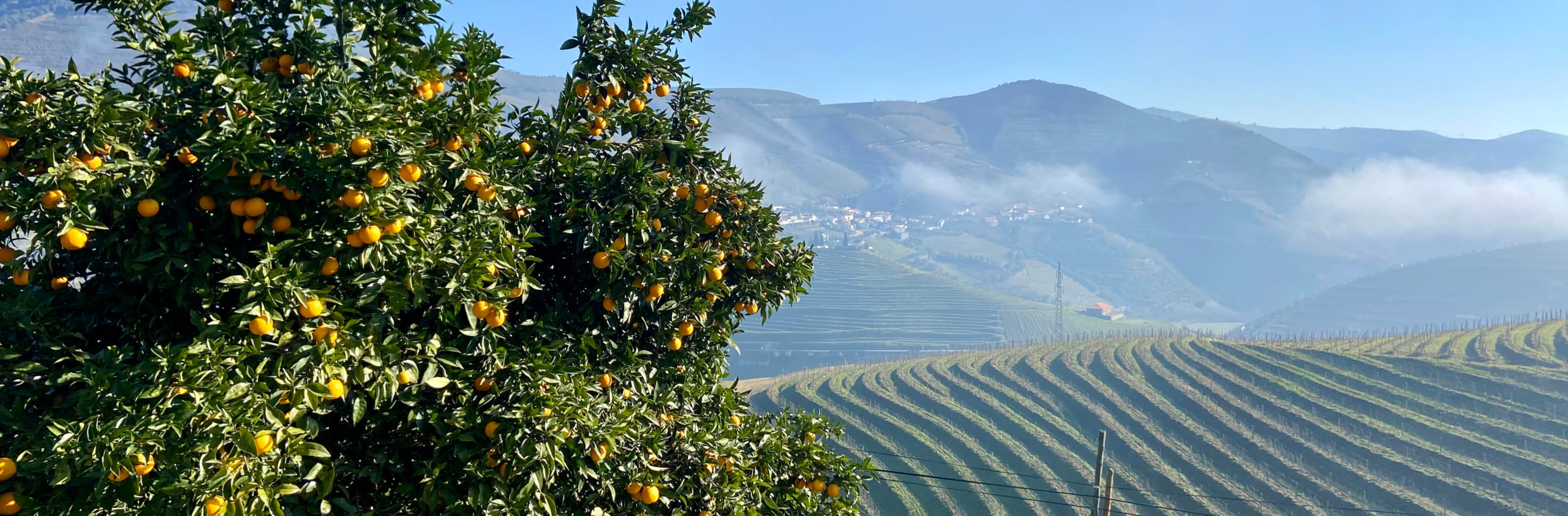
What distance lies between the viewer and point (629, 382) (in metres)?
5.83

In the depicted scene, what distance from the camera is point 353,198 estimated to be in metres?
3.99

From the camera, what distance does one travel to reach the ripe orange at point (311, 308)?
384cm

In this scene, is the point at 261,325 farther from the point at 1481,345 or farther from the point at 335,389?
the point at 1481,345

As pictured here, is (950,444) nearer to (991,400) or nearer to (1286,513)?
(991,400)

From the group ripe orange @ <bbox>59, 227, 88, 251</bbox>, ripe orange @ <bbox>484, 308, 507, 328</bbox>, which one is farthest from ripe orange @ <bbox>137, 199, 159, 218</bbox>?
ripe orange @ <bbox>484, 308, 507, 328</bbox>

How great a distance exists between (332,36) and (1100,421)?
62788 mm

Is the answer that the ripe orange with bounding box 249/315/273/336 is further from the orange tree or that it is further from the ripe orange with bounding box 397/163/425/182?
the ripe orange with bounding box 397/163/425/182

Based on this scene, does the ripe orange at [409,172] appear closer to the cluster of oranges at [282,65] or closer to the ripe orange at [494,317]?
the ripe orange at [494,317]

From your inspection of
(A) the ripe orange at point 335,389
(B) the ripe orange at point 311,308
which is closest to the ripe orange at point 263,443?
(A) the ripe orange at point 335,389

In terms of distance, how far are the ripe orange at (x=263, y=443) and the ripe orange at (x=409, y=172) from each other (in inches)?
50.3

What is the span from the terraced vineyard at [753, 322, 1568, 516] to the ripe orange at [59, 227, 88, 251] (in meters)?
40.4

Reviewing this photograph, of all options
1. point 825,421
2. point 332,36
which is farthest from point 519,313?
point 825,421

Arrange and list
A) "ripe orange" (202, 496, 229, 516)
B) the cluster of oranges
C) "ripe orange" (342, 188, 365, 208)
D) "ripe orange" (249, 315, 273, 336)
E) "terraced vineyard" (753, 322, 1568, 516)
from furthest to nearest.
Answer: "terraced vineyard" (753, 322, 1568, 516) → the cluster of oranges → "ripe orange" (342, 188, 365, 208) → "ripe orange" (249, 315, 273, 336) → "ripe orange" (202, 496, 229, 516)

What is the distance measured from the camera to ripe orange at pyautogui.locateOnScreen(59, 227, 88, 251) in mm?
3729
